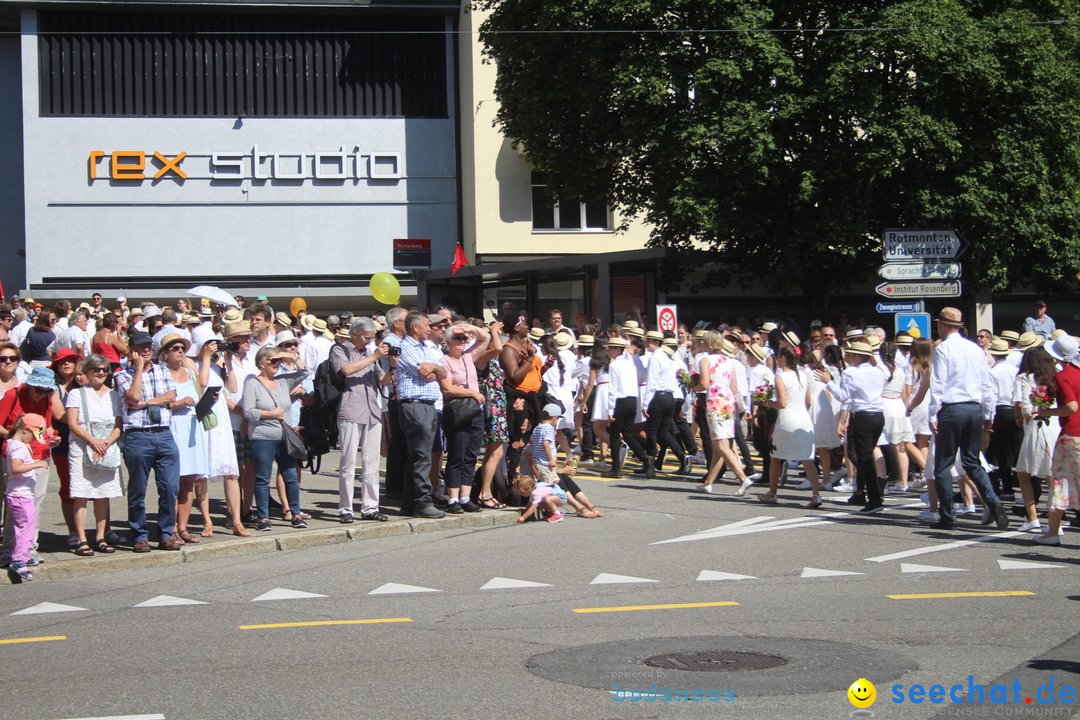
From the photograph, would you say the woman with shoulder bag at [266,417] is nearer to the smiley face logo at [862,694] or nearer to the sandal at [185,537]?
the sandal at [185,537]

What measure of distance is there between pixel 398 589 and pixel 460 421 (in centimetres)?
344

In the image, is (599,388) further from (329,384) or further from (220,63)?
(220,63)

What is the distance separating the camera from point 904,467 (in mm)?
15172

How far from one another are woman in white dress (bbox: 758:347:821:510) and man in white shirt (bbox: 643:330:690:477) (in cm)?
253

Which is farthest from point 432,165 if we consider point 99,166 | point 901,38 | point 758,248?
point 901,38

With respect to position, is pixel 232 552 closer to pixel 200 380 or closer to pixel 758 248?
pixel 200 380

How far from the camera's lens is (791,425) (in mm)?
14336

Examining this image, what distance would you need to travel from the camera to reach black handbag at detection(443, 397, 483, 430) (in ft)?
42.8

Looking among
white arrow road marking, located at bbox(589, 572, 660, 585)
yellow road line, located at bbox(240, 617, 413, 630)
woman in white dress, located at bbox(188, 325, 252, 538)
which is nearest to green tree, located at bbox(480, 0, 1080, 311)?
woman in white dress, located at bbox(188, 325, 252, 538)

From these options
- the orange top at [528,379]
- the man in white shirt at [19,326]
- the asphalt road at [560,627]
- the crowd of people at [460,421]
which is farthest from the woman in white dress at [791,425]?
the man in white shirt at [19,326]

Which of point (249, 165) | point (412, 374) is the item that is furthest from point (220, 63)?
point (412, 374)

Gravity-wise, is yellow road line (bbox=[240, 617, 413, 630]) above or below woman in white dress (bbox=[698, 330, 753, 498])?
below

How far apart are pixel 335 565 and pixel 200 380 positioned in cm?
226

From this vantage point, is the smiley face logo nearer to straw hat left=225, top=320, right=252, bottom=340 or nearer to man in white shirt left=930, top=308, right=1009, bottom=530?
man in white shirt left=930, top=308, right=1009, bottom=530
